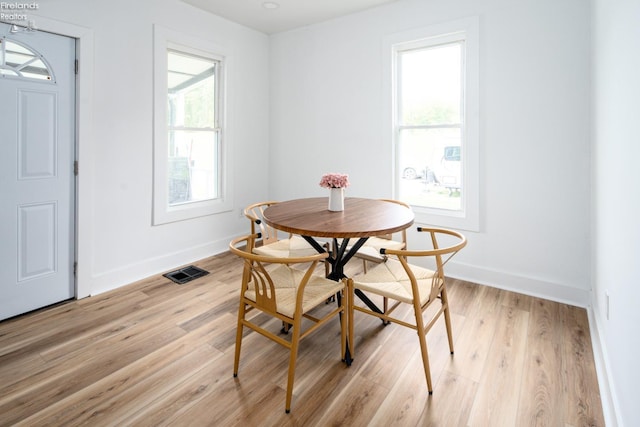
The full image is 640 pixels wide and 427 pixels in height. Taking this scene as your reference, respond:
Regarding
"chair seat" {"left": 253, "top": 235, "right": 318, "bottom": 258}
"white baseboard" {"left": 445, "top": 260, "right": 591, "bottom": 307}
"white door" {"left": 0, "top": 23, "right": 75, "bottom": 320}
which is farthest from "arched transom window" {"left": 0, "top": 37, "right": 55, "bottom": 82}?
"white baseboard" {"left": 445, "top": 260, "right": 591, "bottom": 307}

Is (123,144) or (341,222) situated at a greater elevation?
(123,144)

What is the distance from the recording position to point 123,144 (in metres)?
3.15

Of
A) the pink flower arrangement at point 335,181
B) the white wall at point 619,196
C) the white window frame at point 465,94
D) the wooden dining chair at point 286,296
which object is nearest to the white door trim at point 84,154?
the wooden dining chair at point 286,296

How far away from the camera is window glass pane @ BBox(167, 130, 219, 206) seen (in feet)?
12.3

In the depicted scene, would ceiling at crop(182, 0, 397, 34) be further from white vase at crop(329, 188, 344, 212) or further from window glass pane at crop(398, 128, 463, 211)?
white vase at crop(329, 188, 344, 212)

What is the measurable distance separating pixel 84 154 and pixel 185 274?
1.43 meters

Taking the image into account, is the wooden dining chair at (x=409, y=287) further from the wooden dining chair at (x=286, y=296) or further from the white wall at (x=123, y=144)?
the white wall at (x=123, y=144)

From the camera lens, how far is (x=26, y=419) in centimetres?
162

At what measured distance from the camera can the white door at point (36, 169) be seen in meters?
2.46

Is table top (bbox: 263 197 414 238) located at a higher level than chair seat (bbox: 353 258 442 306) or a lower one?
higher

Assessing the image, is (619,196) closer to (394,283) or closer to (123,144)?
(394,283)

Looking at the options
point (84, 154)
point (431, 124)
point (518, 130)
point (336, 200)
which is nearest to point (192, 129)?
point (84, 154)

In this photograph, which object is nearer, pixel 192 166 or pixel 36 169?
pixel 36 169

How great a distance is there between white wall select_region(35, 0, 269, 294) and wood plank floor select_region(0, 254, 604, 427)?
0.58 meters
